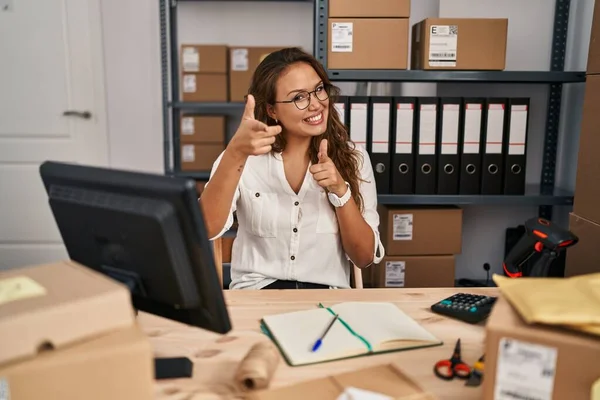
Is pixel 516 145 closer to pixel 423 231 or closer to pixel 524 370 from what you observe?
pixel 423 231

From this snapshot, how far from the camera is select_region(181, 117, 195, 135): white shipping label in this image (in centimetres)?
260

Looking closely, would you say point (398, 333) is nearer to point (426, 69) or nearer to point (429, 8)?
point (426, 69)

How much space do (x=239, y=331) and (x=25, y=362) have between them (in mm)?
446

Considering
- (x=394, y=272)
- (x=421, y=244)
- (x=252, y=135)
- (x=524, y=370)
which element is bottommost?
(x=394, y=272)

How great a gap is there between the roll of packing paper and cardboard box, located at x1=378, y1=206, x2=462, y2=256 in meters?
1.38

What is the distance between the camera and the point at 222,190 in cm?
139

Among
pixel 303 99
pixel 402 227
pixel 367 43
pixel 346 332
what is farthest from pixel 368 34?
pixel 346 332

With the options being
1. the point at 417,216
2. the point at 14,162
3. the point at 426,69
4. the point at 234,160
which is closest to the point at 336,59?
the point at 426,69

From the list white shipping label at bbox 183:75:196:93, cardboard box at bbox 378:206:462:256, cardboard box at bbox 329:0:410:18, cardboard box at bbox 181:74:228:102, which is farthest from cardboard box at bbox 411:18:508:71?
white shipping label at bbox 183:75:196:93

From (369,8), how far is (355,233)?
0.96m

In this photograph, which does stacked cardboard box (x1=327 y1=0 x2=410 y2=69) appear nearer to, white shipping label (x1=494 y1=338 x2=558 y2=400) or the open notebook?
the open notebook

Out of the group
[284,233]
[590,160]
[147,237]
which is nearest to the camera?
[147,237]

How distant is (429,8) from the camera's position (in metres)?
2.48

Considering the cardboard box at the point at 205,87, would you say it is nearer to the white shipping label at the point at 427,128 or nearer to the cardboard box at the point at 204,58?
Result: the cardboard box at the point at 204,58
